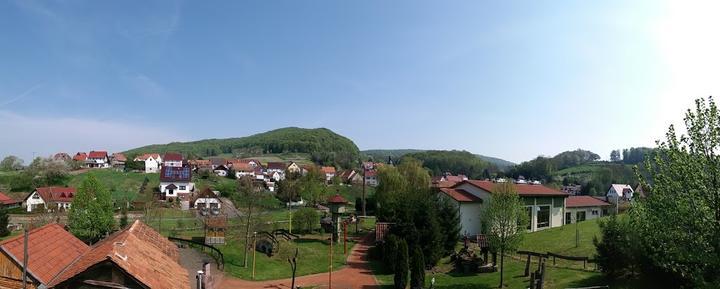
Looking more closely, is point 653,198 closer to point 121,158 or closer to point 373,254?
point 373,254

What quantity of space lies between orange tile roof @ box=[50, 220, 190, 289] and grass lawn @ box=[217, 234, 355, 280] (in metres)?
13.4

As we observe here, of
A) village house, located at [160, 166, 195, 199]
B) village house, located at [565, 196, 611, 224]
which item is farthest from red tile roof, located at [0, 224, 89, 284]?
village house, located at [160, 166, 195, 199]

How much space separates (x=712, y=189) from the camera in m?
12.5

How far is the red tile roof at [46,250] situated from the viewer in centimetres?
1478

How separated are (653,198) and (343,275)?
19.6 m

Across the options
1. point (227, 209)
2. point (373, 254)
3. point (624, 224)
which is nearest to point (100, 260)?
point (624, 224)

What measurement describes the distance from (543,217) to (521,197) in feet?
22.8

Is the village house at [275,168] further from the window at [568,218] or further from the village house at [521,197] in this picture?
the village house at [521,197]

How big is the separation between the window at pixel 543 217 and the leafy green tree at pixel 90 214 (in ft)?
124

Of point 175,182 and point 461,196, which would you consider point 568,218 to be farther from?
point 175,182

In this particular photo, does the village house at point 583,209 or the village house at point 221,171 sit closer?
the village house at point 583,209

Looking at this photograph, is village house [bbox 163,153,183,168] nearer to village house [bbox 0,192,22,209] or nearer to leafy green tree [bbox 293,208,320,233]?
village house [bbox 0,192,22,209]

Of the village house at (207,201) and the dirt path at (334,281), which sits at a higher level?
the village house at (207,201)

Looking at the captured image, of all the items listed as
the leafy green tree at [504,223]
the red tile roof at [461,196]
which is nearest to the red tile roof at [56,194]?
the red tile roof at [461,196]
